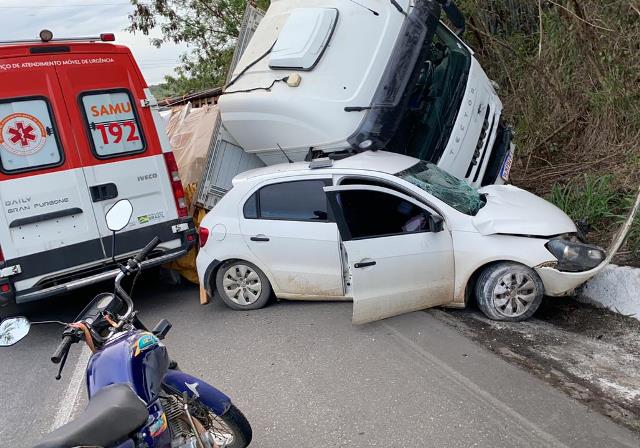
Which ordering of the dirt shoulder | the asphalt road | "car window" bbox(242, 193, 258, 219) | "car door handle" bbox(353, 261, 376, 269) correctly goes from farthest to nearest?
"car window" bbox(242, 193, 258, 219) < "car door handle" bbox(353, 261, 376, 269) < the dirt shoulder < the asphalt road

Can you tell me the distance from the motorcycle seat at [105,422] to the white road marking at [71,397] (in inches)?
89.2

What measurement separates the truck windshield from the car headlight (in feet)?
7.00

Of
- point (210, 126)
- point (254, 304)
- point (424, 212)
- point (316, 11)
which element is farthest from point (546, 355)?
point (210, 126)

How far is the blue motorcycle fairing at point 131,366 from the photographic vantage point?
8.42 feet

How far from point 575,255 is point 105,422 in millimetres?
3943

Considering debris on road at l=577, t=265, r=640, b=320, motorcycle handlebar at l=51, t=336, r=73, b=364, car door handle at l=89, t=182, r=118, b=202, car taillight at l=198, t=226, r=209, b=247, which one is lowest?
debris on road at l=577, t=265, r=640, b=320

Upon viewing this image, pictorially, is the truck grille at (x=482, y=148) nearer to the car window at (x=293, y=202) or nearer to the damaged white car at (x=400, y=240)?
the damaged white car at (x=400, y=240)

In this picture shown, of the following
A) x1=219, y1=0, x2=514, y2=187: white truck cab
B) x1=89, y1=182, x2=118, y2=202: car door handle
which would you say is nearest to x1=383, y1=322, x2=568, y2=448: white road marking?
x1=219, y1=0, x2=514, y2=187: white truck cab

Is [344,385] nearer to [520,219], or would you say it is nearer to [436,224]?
[436,224]

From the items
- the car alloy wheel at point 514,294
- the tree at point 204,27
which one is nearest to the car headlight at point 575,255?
the car alloy wheel at point 514,294

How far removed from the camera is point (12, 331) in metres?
2.57

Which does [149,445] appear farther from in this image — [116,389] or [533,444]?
[533,444]

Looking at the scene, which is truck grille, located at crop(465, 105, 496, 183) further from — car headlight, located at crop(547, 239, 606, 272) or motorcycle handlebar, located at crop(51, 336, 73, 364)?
motorcycle handlebar, located at crop(51, 336, 73, 364)

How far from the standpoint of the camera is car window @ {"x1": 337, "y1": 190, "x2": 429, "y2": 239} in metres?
5.12
